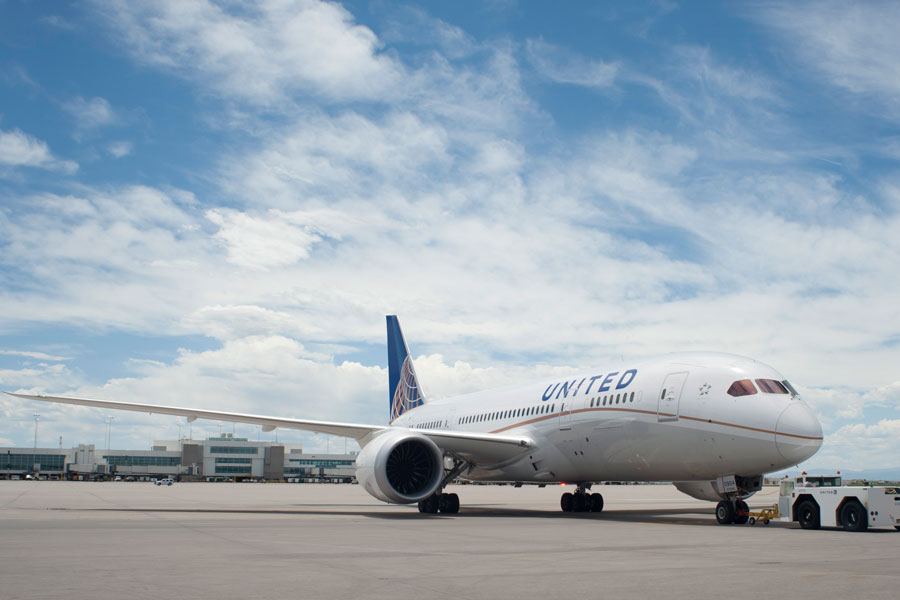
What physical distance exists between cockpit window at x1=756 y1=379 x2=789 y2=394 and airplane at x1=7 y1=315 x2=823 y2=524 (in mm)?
30

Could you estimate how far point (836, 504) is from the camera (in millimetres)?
15586

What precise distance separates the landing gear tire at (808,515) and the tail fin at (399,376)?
842 inches

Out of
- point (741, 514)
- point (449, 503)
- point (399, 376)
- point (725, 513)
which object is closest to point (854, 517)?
point (741, 514)

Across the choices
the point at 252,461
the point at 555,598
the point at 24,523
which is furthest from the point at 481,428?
the point at 252,461

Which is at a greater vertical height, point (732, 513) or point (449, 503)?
point (732, 513)

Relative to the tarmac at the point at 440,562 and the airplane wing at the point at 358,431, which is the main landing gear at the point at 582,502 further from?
the tarmac at the point at 440,562

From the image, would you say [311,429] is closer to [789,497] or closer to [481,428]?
[481,428]

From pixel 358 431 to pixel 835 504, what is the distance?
15448mm

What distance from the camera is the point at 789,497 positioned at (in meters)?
16.7

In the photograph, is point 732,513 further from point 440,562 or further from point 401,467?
point 440,562

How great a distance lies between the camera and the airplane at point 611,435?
54.7 ft

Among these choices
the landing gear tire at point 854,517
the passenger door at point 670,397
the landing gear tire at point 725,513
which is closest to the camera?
the landing gear tire at point 854,517

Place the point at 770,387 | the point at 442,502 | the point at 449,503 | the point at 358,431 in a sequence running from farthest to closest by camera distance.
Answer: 1. the point at 358,431
2. the point at 449,503
3. the point at 442,502
4. the point at 770,387

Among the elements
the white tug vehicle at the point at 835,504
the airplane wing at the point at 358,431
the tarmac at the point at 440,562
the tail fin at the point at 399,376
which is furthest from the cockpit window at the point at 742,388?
the tail fin at the point at 399,376
